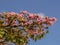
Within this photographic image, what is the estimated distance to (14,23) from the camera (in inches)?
494

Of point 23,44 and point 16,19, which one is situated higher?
point 16,19

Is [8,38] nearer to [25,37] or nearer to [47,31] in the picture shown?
[25,37]

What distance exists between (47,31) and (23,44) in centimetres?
154

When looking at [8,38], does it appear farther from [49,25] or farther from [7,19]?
[49,25]

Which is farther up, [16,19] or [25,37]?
[16,19]

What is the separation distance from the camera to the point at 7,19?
12297mm

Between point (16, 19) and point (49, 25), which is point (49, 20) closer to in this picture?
point (49, 25)

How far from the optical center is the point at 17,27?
509 inches

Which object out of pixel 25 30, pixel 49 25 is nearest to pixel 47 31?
pixel 49 25

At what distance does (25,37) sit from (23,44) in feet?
1.59

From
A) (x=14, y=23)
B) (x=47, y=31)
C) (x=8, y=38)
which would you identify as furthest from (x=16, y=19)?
(x=47, y=31)

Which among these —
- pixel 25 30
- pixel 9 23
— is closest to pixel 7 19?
pixel 9 23

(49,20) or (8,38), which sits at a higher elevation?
(49,20)

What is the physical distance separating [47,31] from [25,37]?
4.19 ft
